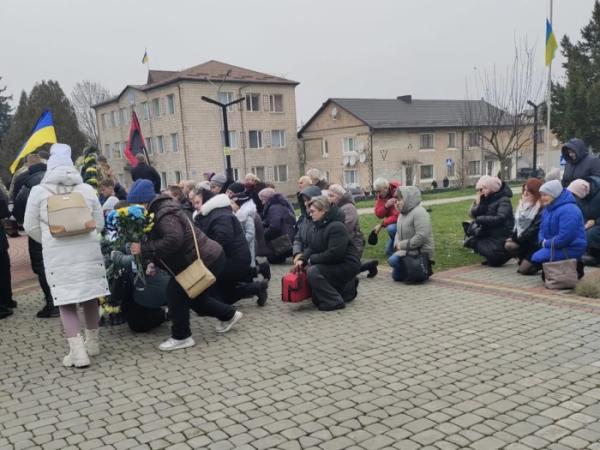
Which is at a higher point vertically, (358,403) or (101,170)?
(101,170)

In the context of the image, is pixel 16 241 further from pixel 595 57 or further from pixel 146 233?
pixel 595 57

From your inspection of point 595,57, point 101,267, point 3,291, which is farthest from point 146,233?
point 595,57

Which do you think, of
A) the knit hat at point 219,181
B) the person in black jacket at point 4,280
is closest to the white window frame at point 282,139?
the knit hat at point 219,181

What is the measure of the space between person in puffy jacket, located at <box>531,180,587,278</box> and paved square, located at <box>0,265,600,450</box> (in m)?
0.67

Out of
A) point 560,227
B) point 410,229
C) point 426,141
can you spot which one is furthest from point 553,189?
point 426,141

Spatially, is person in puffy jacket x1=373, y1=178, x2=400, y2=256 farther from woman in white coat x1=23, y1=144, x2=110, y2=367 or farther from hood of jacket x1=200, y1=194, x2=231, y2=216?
woman in white coat x1=23, y1=144, x2=110, y2=367

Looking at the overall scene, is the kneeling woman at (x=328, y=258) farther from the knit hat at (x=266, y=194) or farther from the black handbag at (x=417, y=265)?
the knit hat at (x=266, y=194)

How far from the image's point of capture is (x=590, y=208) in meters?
8.51

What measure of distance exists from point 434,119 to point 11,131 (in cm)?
4047

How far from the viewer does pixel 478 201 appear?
9031 mm

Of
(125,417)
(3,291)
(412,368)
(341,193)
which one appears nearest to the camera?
(125,417)

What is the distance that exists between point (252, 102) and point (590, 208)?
132 ft

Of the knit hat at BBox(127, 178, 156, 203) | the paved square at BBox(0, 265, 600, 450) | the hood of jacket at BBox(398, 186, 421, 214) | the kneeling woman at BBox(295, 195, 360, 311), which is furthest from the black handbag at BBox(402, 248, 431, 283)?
the knit hat at BBox(127, 178, 156, 203)

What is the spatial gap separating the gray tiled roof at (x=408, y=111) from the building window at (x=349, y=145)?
2377mm
